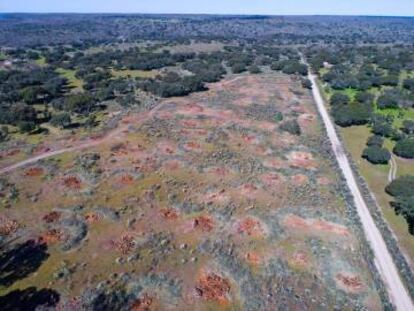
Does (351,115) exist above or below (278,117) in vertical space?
above

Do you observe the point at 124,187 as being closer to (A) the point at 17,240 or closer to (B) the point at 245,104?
(A) the point at 17,240

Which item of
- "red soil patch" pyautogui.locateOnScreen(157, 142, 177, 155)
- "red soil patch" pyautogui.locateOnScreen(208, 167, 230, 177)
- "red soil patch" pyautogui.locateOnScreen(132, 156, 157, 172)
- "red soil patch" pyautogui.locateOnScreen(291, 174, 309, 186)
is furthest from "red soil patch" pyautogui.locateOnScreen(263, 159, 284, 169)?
"red soil patch" pyautogui.locateOnScreen(132, 156, 157, 172)

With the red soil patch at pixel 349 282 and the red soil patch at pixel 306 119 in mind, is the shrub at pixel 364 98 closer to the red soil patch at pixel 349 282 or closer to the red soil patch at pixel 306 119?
the red soil patch at pixel 306 119

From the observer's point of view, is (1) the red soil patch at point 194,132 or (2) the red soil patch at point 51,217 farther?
(1) the red soil patch at point 194,132

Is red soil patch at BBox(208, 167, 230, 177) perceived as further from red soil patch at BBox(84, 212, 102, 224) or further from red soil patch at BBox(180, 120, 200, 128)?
red soil patch at BBox(180, 120, 200, 128)

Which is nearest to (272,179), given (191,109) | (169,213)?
(169,213)

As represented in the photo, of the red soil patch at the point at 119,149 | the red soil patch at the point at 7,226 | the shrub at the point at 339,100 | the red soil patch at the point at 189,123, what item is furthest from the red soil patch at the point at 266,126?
the red soil patch at the point at 7,226

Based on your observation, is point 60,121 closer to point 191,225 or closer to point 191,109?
point 191,109
